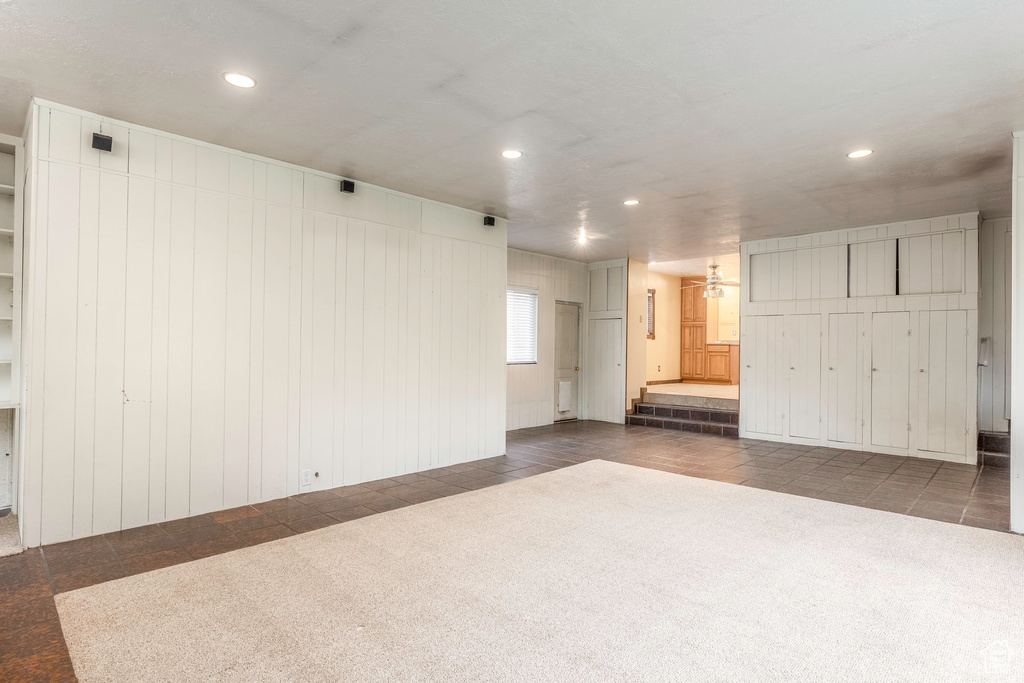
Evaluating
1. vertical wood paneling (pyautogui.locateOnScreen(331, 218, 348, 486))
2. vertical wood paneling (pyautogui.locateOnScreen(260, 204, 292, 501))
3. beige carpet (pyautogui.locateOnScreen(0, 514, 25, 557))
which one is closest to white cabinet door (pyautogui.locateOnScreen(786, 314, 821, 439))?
vertical wood paneling (pyautogui.locateOnScreen(331, 218, 348, 486))

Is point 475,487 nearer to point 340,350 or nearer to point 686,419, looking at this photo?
point 340,350

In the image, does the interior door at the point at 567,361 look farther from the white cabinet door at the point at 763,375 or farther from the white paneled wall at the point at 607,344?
the white cabinet door at the point at 763,375

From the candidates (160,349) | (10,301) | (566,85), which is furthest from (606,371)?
(10,301)

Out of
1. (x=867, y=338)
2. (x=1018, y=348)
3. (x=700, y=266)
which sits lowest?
(x=1018, y=348)

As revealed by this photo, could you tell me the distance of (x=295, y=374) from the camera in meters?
4.63

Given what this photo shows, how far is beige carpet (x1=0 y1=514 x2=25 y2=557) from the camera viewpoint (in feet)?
11.0

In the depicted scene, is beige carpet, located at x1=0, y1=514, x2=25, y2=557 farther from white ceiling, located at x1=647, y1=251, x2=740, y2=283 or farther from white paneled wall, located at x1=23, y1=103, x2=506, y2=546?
white ceiling, located at x1=647, y1=251, x2=740, y2=283

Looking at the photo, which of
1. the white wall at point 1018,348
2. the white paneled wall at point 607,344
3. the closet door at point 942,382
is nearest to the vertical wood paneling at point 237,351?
the white wall at point 1018,348

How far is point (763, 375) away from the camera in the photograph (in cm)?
771

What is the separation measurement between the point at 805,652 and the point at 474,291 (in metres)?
4.54

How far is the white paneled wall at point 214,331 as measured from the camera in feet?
11.6

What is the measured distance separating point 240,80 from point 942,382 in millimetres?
7429

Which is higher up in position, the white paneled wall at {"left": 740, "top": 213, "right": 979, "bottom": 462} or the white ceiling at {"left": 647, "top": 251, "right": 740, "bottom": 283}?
the white ceiling at {"left": 647, "top": 251, "right": 740, "bottom": 283}

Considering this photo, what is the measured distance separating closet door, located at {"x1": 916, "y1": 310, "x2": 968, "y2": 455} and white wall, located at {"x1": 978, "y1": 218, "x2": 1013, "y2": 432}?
452mm
